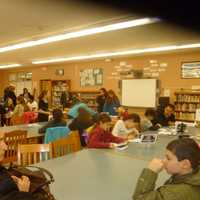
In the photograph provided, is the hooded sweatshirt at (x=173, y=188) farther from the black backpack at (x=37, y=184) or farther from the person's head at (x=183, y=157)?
the black backpack at (x=37, y=184)

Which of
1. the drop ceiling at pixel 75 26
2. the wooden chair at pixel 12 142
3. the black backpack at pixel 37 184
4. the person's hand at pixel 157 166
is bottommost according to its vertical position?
the wooden chair at pixel 12 142

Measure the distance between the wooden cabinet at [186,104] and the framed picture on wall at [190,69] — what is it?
21.4 inches

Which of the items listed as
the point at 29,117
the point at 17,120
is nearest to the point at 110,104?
the point at 29,117

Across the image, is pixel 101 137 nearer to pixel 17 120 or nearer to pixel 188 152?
pixel 188 152

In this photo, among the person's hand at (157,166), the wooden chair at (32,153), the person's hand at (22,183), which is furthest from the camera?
the wooden chair at (32,153)

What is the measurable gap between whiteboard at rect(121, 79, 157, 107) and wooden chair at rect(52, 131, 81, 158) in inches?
226

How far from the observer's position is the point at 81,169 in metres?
2.34

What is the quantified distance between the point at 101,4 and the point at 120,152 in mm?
2189

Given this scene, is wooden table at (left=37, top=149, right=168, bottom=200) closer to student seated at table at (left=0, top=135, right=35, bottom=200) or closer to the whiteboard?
student seated at table at (left=0, top=135, right=35, bottom=200)

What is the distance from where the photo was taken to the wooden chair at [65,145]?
2930 millimetres

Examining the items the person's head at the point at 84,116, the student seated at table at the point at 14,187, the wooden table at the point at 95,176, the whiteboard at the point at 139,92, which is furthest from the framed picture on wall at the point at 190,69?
the student seated at table at the point at 14,187

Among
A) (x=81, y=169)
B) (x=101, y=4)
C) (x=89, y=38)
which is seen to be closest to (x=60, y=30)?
(x=89, y=38)

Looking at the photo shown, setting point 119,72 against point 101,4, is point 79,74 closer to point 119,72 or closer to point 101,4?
point 119,72

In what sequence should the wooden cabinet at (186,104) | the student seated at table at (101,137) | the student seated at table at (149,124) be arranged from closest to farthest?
the student seated at table at (101,137) → the student seated at table at (149,124) → the wooden cabinet at (186,104)
